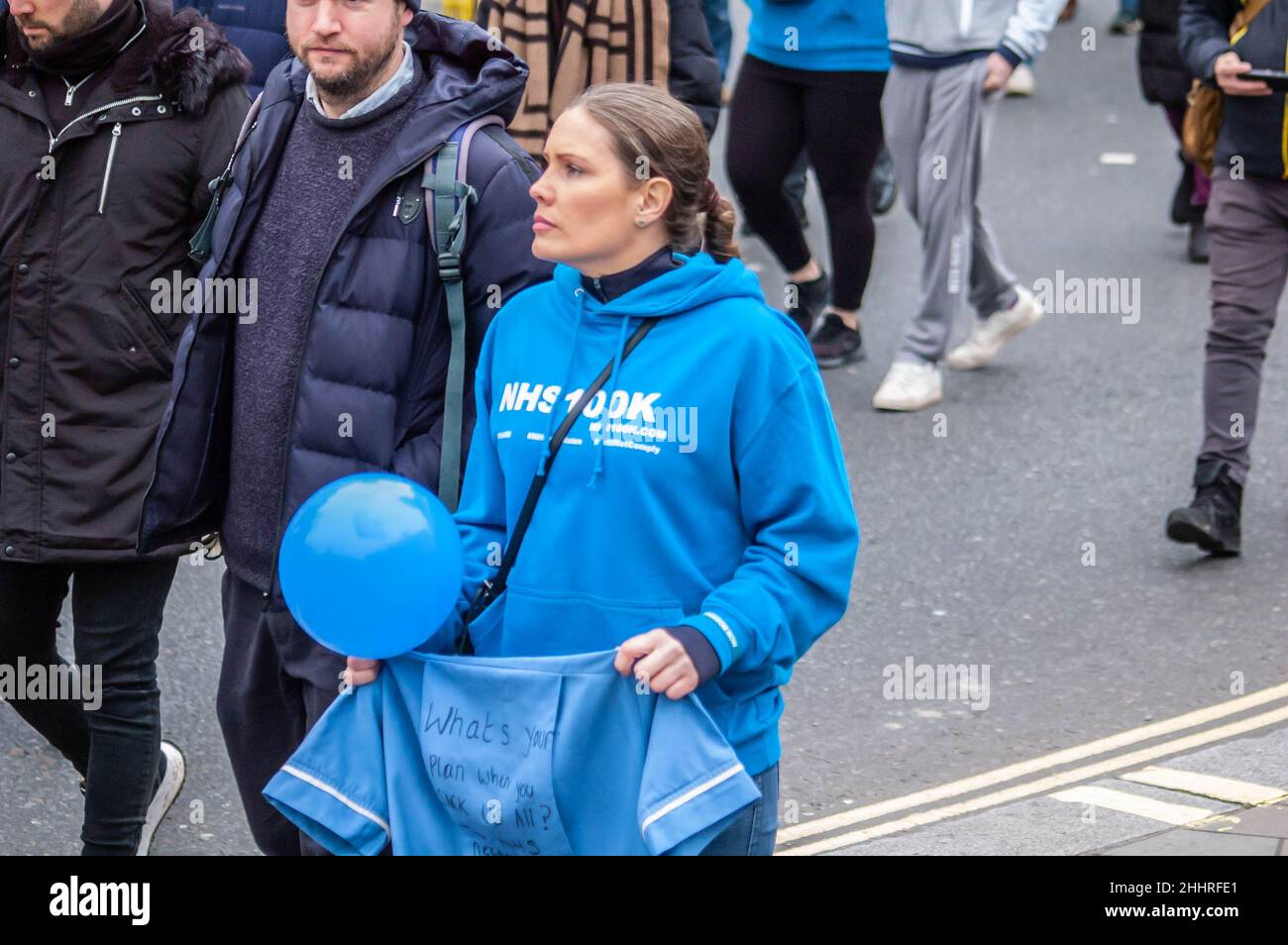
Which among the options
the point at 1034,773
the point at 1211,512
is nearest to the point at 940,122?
the point at 1211,512

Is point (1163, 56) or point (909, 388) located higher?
point (1163, 56)

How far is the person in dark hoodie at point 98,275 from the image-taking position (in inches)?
169

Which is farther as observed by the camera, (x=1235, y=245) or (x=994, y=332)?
(x=994, y=332)

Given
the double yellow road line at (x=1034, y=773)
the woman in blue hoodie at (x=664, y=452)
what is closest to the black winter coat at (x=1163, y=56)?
the double yellow road line at (x=1034, y=773)

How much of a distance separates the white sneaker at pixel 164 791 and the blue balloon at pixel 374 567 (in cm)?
182

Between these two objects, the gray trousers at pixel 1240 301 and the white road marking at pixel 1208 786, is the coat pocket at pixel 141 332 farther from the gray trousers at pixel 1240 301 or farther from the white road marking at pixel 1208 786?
the gray trousers at pixel 1240 301

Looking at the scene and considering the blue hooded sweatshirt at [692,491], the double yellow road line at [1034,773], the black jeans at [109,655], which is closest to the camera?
the blue hooded sweatshirt at [692,491]

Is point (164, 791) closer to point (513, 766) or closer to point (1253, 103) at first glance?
point (513, 766)

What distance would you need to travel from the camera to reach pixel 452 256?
11.4 feet

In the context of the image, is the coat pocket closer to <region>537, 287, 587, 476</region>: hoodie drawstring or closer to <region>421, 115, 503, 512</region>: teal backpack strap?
<region>421, 115, 503, 512</region>: teal backpack strap

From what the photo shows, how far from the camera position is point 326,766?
10.2ft

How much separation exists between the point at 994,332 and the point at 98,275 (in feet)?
16.3

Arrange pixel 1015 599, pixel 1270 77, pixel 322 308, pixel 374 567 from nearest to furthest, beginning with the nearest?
pixel 374 567 < pixel 322 308 < pixel 1270 77 < pixel 1015 599

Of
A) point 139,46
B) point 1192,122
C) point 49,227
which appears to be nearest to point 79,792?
point 49,227
